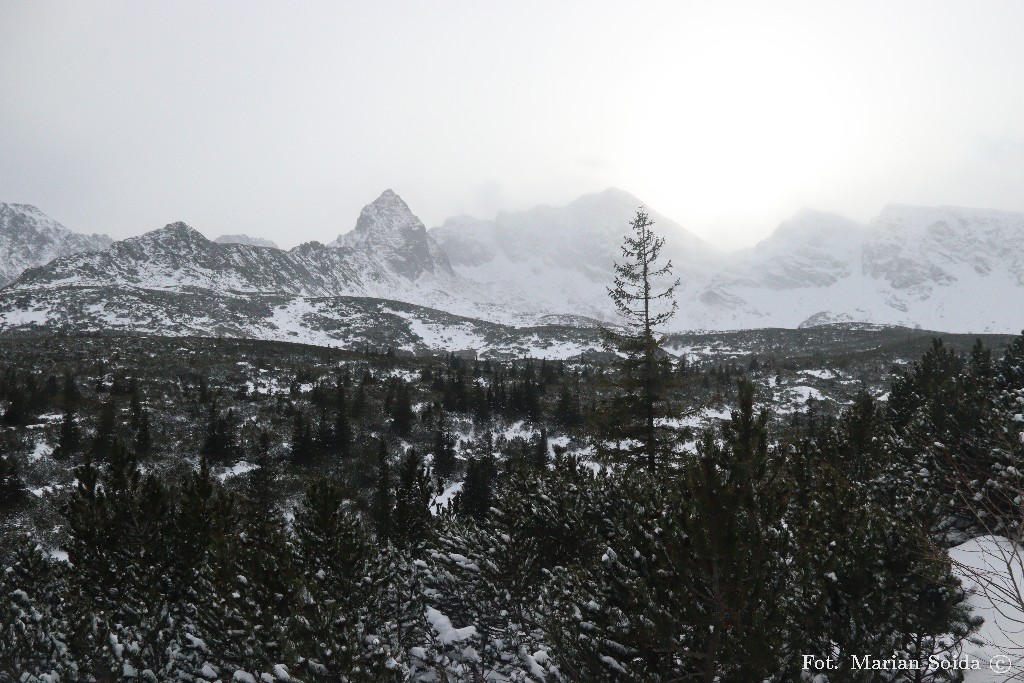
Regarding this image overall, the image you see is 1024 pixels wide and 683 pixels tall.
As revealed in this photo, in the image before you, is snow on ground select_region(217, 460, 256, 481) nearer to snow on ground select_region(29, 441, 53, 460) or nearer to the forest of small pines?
the forest of small pines

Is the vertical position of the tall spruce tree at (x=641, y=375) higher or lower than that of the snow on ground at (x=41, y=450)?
higher

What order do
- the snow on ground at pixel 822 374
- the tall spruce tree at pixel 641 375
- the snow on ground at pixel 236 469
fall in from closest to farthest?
the tall spruce tree at pixel 641 375 → the snow on ground at pixel 236 469 → the snow on ground at pixel 822 374

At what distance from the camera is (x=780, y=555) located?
845cm

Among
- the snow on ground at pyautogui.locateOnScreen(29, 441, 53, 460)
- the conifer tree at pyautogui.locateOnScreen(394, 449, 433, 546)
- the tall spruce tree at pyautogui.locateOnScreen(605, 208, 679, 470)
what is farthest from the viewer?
the snow on ground at pyautogui.locateOnScreen(29, 441, 53, 460)

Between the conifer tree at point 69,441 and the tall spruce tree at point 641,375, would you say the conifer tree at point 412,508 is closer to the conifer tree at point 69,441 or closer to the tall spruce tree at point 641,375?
the tall spruce tree at point 641,375

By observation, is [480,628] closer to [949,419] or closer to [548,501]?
[548,501]
